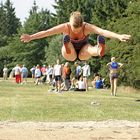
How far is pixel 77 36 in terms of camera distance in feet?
33.7

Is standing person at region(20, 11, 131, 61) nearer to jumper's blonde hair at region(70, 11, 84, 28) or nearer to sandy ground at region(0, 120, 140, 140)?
jumper's blonde hair at region(70, 11, 84, 28)

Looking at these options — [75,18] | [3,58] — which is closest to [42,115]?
[75,18]

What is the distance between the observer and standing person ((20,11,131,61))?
372 inches

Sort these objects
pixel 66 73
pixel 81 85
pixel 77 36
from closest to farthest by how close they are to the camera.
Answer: pixel 77 36 < pixel 66 73 < pixel 81 85

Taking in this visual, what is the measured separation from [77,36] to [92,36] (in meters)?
45.7

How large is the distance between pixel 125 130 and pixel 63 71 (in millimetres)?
14078

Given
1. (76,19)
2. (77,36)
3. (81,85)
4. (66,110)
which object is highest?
(76,19)

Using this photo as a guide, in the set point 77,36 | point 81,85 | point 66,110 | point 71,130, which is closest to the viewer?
point 77,36

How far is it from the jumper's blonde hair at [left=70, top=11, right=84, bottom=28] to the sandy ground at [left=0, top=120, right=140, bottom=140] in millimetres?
2949

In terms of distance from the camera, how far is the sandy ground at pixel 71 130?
1156cm

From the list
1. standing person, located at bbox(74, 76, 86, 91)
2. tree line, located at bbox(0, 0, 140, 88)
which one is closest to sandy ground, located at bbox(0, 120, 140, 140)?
standing person, located at bbox(74, 76, 86, 91)

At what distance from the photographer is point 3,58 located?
83.8 metres

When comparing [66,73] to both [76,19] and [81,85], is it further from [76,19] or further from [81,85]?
[76,19]

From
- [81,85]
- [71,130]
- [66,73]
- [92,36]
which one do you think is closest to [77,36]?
[71,130]
